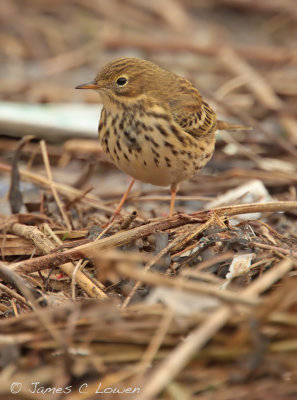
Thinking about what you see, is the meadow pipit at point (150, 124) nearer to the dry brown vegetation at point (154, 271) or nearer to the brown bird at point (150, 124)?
the brown bird at point (150, 124)

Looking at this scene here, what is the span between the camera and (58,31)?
8.64 meters

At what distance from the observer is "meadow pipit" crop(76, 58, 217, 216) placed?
396 centimetres

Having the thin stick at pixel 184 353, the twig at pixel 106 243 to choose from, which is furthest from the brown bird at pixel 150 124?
the thin stick at pixel 184 353

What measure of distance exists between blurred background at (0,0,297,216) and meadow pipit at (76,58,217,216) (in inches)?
38.0

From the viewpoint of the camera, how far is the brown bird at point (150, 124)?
3.96 meters

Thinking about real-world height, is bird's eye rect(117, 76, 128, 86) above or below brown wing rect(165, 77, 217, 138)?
above

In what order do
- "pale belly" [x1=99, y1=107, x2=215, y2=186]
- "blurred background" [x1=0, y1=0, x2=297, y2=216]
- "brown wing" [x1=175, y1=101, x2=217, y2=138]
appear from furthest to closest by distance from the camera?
"blurred background" [x1=0, y1=0, x2=297, y2=216] → "brown wing" [x1=175, y1=101, x2=217, y2=138] → "pale belly" [x1=99, y1=107, x2=215, y2=186]

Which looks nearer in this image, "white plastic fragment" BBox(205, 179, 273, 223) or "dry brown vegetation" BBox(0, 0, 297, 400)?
"dry brown vegetation" BBox(0, 0, 297, 400)

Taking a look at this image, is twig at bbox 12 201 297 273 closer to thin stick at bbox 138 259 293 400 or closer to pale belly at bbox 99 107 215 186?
pale belly at bbox 99 107 215 186

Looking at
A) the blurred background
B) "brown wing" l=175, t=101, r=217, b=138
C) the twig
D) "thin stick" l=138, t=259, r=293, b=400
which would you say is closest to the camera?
"thin stick" l=138, t=259, r=293, b=400

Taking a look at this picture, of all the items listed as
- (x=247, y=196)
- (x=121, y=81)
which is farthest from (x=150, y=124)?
(x=247, y=196)

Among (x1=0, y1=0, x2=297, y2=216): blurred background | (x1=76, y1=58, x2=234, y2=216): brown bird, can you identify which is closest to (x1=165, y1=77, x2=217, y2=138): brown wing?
(x1=76, y1=58, x2=234, y2=216): brown bird

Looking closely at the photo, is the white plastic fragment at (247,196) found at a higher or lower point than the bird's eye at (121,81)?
lower

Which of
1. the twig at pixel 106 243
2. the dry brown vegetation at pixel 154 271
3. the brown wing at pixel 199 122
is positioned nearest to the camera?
the dry brown vegetation at pixel 154 271
